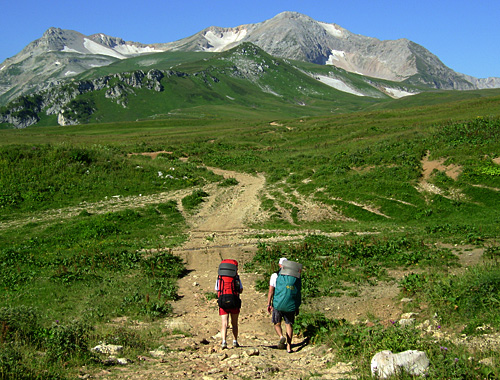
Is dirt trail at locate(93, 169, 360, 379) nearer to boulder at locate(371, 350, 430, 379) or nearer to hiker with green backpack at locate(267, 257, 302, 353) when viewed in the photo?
hiker with green backpack at locate(267, 257, 302, 353)

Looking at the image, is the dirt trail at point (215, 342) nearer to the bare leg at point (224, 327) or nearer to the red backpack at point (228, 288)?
the bare leg at point (224, 327)

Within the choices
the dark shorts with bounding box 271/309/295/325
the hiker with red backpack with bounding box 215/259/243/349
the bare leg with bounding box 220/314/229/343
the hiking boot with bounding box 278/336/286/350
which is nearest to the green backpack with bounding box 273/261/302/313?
the dark shorts with bounding box 271/309/295/325

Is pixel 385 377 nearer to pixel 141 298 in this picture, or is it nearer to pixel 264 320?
pixel 264 320

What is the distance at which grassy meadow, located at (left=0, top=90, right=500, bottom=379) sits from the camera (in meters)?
10.2

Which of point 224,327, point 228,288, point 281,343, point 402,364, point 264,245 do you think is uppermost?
point 228,288

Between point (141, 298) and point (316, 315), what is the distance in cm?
629

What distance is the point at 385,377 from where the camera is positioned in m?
8.12

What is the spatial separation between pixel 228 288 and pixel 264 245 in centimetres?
1021

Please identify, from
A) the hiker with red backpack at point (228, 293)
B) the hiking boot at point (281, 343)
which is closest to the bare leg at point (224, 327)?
the hiker with red backpack at point (228, 293)

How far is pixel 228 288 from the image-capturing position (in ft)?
37.9

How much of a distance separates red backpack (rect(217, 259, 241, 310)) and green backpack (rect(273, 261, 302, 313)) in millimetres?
1103

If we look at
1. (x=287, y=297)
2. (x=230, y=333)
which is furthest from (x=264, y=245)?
(x=287, y=297)

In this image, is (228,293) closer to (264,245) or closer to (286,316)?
(286,316)

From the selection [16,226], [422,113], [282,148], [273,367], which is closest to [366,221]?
[273,367]
